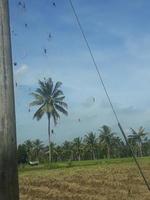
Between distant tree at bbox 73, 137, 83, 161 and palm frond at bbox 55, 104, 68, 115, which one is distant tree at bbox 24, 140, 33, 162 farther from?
palm frond at bbox 55, 104, 68, 115

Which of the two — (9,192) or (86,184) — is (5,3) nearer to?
(9,192)

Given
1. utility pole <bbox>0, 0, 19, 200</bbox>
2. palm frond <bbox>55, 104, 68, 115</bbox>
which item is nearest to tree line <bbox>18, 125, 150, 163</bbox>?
palm frond <bbox>55, 104, 68, 115</bbox>

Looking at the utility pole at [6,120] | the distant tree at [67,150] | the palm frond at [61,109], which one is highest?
the palm frond at [61,109]

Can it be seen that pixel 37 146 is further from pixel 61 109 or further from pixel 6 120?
pixel 6 120

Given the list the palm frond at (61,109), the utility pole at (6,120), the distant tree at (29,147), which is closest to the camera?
the utility pole at (6,120)

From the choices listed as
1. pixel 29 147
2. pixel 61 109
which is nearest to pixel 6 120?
pixel 61 109

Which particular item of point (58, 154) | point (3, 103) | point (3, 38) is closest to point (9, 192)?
point (3, 103)

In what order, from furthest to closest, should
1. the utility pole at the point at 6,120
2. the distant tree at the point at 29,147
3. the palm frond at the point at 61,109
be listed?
the distant tree at the point at 29,147
the palm frond at the point at 61,109
the utility pole at the point at 6,120

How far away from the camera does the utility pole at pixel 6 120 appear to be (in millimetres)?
2299

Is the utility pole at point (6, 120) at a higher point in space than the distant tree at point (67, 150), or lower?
lower

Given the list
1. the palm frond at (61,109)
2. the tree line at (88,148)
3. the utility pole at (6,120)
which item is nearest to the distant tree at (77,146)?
the tree line at (88,148)

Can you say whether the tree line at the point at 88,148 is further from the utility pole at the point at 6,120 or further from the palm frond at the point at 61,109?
the utility pole at the point at 6,120

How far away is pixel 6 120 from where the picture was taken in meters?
2.37

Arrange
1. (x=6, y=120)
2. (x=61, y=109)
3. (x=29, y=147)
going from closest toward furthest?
(x=6, y=120)
(x=61, y=109)
(x=29, y=147)
